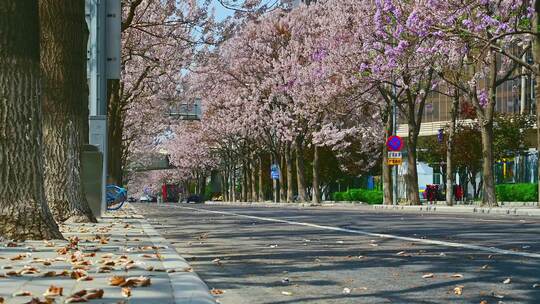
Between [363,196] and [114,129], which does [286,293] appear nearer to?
[114,129]

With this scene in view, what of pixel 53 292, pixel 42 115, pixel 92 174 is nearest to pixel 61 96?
pixel 92 174

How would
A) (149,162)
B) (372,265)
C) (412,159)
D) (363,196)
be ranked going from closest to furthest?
(372,265) < (412,159) < (363,196) < (149,162)

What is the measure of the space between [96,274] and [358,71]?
115 feet

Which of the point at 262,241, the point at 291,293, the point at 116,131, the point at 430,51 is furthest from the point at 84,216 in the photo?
the point at 116,131

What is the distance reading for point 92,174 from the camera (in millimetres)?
23062

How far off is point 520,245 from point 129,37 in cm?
2844

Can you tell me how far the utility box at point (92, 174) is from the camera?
22969 mm

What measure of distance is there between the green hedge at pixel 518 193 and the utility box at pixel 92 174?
94.6ft

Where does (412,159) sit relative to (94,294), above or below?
above

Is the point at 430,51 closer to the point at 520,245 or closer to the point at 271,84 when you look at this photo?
the point at 520,245

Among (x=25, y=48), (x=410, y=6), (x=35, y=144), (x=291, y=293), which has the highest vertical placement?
(x=410, y=6)

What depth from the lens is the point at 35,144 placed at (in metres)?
12.6

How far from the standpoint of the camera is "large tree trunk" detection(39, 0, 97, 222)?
18516 millimetres

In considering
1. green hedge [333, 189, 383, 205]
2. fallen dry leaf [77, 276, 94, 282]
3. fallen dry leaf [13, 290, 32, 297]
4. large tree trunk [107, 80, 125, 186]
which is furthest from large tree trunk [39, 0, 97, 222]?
green hedge [333, 189, 383, 205]
